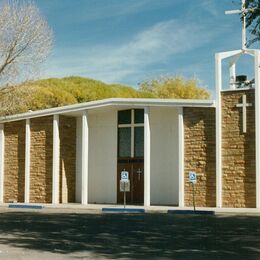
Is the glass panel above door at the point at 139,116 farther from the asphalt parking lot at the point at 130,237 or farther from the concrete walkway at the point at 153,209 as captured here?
the asphalt parking lot at the point at 130,237

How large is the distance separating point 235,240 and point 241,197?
11.0 metres

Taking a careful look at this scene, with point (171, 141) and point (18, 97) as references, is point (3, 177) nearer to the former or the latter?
point (18, 97)

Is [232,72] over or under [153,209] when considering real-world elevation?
over

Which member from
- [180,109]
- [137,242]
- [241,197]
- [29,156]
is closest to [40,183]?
[29,156]

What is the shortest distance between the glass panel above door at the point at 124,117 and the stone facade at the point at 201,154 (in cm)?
384

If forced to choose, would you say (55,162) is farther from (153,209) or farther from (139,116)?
(153,209)

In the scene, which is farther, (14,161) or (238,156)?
(14,161)

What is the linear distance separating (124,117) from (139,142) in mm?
1507

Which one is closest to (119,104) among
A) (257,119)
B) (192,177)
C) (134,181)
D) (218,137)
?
(134,181)

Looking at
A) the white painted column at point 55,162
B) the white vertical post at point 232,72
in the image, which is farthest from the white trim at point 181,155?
the white painted column at point 55,162

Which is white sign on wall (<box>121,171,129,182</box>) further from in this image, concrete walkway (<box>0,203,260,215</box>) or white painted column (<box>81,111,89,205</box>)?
white painted column (<box>81,111,89,205</box>)

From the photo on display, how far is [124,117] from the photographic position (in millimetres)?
28875

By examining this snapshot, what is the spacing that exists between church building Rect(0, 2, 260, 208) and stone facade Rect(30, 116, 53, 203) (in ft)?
0.16

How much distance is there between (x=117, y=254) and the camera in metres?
11.7
